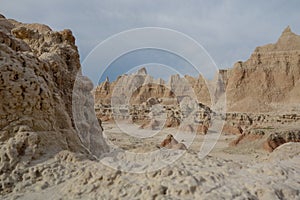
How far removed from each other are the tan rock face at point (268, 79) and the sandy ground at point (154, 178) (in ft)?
113

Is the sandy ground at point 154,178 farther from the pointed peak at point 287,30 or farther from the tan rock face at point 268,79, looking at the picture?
the pointed peak at point 287,30

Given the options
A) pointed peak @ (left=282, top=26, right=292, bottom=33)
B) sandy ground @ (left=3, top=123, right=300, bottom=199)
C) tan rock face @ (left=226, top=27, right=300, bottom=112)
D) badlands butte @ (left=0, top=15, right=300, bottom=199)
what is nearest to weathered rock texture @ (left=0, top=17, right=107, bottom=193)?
badlands butte @ (left=0, top=15, right=300, bottom=199)

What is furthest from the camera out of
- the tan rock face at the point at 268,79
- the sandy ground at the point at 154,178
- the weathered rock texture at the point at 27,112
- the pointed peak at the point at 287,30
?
the pointed peak at the point at 287,30

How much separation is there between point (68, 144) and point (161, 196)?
7.63 ft

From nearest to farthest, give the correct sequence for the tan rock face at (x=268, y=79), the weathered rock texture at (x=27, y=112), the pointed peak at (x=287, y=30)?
the weathered rock texture at (x=27, y=112), the tan rock face at (x=268, y=79), the pointed peak at (x=287, y=30)

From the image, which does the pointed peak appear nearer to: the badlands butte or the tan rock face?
the tan rock face

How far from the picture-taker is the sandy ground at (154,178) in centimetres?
291

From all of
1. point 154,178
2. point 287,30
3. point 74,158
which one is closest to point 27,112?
point 74,158

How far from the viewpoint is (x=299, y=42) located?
41844 mm

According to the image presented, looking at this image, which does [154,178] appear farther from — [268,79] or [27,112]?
[268,79]

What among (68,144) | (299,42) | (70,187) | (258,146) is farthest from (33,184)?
(299,42)

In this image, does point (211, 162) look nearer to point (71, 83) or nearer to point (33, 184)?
point (33, 184)

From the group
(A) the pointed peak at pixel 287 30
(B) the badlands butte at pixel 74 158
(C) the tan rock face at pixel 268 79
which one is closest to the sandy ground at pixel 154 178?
(B) the badlands butte at pixel 74 158

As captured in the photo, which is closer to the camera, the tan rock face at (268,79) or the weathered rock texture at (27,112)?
the weathered rock texture at (27,112)
